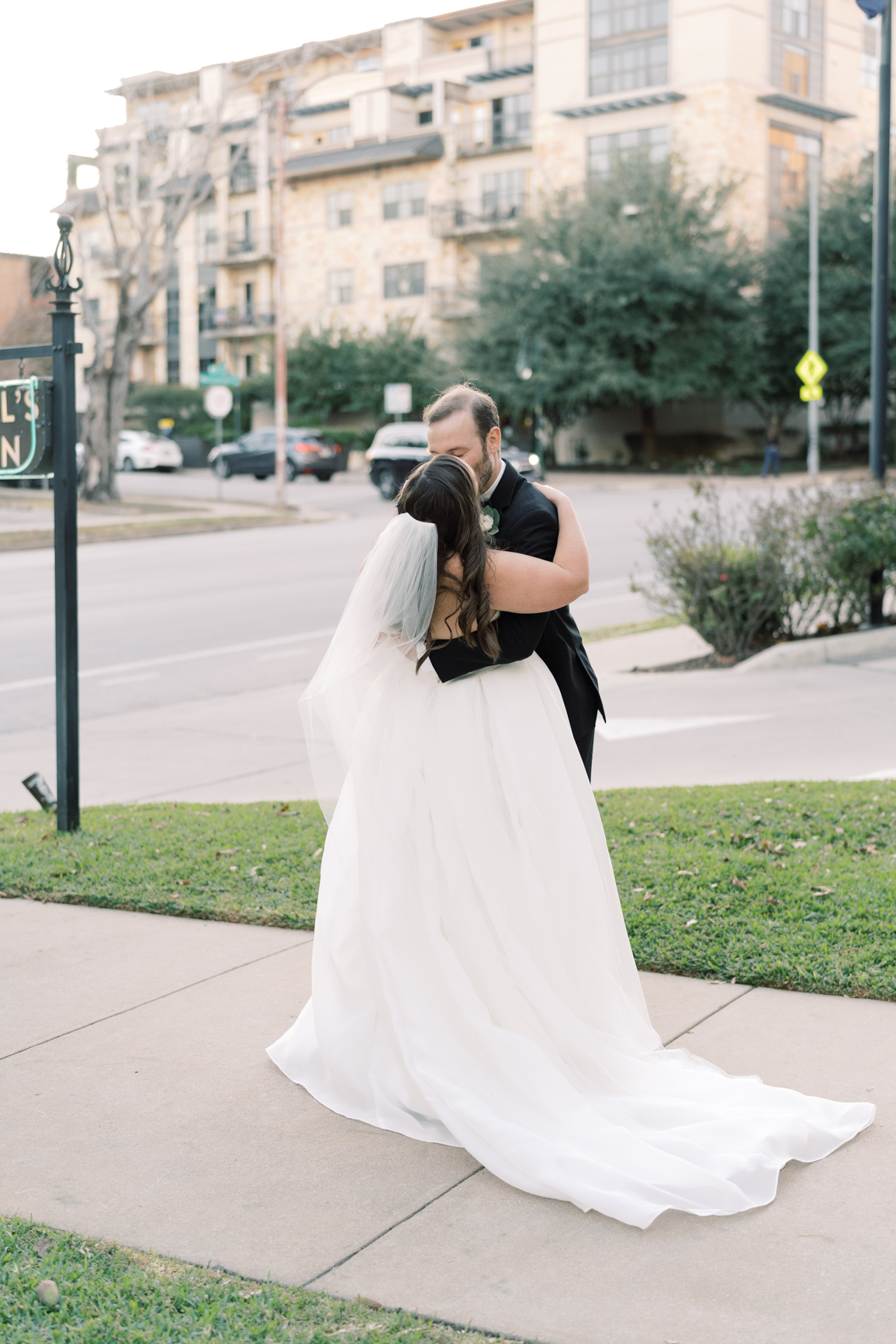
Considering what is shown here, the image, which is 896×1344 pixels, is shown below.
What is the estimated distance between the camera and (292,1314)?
2.73 meters

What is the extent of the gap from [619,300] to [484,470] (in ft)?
140

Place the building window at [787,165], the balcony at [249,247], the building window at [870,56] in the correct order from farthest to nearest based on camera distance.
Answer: the balcony at [249,247]
the building window at [870,56]
the building window at [787,165]

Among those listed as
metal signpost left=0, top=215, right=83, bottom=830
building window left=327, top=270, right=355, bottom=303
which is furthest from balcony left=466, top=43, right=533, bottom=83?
metal signpost left=0, top=215, right=83, bottom=830

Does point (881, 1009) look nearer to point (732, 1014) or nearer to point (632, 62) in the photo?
point (732, 1014)

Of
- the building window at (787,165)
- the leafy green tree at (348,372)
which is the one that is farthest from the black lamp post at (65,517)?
the leafy green tree at (348,372)

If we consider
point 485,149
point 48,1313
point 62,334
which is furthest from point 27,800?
point 485,149

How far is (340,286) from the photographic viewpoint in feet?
205

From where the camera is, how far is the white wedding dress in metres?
3.54

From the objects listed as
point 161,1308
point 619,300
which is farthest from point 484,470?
point 619,300

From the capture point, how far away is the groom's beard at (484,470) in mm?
3803

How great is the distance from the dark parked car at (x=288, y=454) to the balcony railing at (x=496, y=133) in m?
19.8

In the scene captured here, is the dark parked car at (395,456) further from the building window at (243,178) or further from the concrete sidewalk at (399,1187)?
the building window at (243,178)

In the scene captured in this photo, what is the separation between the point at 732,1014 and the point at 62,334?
4.10m

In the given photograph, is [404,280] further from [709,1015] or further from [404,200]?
[709,1015]
